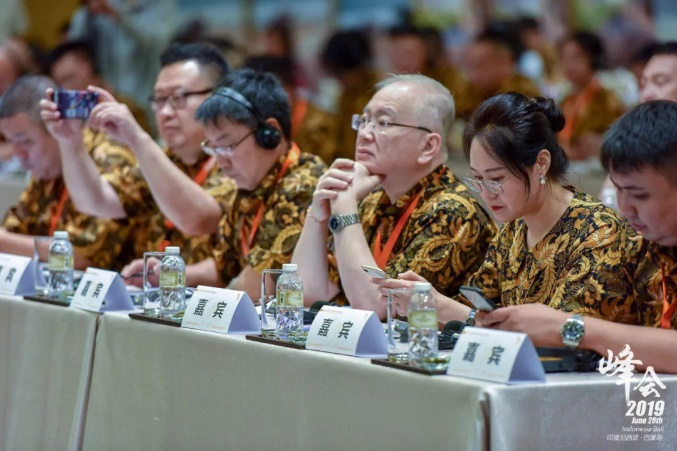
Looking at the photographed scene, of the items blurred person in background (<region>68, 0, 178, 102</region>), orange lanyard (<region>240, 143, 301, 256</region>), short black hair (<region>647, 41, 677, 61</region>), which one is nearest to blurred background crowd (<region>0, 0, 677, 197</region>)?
blurred person in background (<region>68, 0, 178, 102</region>)

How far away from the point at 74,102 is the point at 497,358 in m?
2.07

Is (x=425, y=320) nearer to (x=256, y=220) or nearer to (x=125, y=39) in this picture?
(x=256, y=220)

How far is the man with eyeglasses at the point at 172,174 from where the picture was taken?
11.6ft

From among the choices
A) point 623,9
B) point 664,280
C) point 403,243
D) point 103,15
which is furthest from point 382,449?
point 103,15

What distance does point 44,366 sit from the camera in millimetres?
2994

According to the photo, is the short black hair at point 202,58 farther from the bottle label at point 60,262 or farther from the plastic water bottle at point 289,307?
the plastic water bottle at point 289,307

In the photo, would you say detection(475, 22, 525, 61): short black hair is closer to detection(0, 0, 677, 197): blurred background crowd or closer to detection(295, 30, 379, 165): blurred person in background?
detection(0, 0, 677, 197): blurred background crowd

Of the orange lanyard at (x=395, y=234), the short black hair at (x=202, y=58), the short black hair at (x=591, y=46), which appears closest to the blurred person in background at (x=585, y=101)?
the short black hair at (x=591, y=46)

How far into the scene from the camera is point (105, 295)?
288 centimetres

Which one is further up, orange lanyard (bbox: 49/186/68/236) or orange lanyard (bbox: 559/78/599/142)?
orange lanyard (bbox: 559/78/599/142)

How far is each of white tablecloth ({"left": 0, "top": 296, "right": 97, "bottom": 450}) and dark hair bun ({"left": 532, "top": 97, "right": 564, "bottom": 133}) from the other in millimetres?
1175

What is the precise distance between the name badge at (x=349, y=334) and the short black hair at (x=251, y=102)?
1.11 m

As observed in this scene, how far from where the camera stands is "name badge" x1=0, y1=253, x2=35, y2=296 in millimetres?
3230

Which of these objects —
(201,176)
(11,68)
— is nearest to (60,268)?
(201,176)
